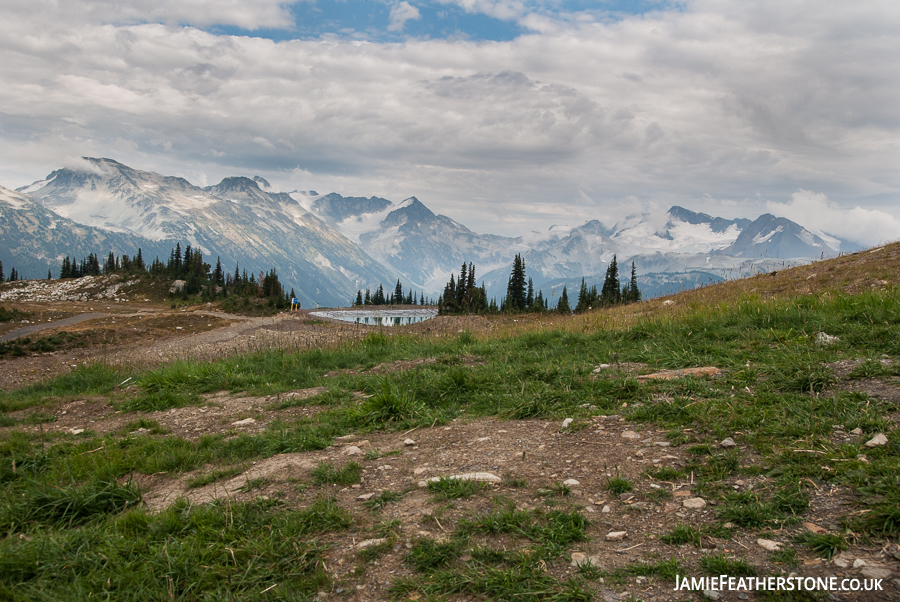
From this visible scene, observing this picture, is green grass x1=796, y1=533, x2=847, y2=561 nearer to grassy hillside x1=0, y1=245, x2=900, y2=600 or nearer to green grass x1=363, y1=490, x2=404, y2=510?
grassy hillside x1=0, y1=245, x2=900, y2=600

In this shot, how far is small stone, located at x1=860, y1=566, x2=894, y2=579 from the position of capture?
292cm

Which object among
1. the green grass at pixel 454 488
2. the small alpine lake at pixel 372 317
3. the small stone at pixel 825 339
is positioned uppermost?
the small stone at pixel 825 339

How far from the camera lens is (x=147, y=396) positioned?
9.27 metres

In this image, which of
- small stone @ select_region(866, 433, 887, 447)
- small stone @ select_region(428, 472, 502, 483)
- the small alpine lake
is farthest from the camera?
the small alpine lake

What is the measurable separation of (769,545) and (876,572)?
576 millimetres

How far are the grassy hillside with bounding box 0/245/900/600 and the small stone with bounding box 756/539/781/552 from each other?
8cm

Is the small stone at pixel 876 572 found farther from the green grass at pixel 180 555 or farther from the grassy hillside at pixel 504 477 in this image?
the green grass at pixel 180 555

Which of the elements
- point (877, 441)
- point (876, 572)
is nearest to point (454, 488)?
point (876, 572)

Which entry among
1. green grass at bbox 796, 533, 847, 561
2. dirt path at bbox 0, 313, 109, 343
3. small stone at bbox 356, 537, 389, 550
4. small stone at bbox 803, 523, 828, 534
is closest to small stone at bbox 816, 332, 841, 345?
small stone at bbox 803, 523, 828, 534

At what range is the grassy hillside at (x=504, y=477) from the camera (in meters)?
3.41

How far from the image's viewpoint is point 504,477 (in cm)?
484

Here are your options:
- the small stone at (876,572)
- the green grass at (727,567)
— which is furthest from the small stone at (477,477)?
the small stone at (876,572)

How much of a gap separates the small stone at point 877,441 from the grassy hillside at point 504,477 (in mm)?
24

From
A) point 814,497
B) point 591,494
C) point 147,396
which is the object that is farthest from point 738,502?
point 147,396
